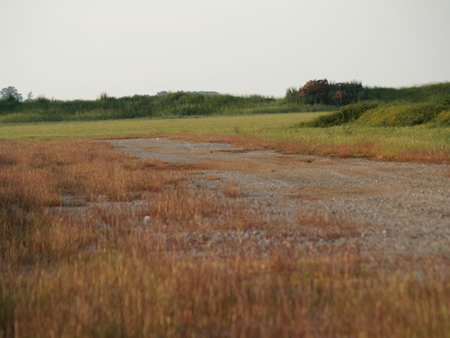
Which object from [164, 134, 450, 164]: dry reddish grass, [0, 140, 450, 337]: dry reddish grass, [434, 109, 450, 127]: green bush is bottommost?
[164, 134, 450, 164]: dry reddish grass

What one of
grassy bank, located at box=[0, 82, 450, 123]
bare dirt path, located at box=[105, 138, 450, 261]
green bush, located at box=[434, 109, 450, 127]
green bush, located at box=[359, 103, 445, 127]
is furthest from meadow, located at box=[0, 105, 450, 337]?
grassy bank, located at box=[0, 82, 450, 123]

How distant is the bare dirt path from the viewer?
19.7ft

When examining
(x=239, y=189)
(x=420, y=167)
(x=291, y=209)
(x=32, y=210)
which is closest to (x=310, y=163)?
(x=420, y=167)

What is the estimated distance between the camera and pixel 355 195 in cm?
919

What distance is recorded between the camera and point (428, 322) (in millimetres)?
3361

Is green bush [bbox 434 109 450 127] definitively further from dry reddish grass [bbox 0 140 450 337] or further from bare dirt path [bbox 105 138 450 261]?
dry reddish grass [bbox 0 140 450 337]

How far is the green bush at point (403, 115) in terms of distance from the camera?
2653cm

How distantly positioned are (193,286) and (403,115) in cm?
2598

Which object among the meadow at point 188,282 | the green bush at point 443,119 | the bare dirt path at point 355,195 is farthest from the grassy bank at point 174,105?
the meadow at point 188,282

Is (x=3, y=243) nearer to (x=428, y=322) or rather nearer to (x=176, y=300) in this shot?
(x=176, y=300)

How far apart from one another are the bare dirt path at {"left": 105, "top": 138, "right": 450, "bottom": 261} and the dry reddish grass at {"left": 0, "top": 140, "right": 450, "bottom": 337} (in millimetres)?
418

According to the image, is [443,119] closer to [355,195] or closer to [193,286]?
[355,195]

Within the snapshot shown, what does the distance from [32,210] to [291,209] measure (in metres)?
4.00

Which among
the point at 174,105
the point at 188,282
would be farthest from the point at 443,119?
the point at 174,105
